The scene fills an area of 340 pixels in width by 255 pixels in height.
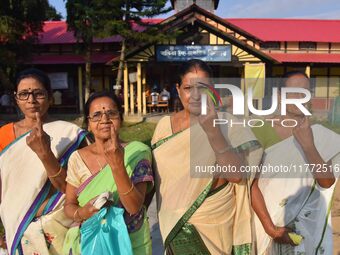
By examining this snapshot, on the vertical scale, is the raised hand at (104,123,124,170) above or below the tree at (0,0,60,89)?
below

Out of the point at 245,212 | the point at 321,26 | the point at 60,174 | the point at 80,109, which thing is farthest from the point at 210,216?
the point at 321,26

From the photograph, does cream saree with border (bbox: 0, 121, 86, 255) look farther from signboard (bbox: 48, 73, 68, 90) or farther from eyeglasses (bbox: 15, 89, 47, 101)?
signboard (bbox: 48, 73, 68, 90)

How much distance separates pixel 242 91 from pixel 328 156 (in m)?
0.53

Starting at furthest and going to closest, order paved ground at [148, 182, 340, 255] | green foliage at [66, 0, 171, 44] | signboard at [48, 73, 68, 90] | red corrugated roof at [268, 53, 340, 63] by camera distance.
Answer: signboard at [48, 73, 68, 90], red corrugated roof at [268, 53, 340, 63], green foliage at [66, 0, 171, 44], paved ground at [148, 182, 340, 255]

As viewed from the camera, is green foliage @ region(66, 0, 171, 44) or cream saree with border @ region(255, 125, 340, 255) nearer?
cream saree with border @ region(255, 125, 340, 255)

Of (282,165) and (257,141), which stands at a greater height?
(257,141)

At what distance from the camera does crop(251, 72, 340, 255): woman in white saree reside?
1.82 m

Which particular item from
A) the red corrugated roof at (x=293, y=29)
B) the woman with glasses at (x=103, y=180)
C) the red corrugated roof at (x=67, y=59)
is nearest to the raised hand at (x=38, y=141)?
the woman with glasses at (x=103, y=180)

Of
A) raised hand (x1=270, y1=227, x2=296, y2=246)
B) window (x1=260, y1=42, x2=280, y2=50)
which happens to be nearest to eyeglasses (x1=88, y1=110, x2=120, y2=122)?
raised hand (x1=270, y1=227, x2=296, y2=246)

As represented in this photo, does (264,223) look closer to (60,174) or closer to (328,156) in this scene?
(328,156)

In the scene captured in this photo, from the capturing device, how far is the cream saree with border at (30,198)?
2.01 metres

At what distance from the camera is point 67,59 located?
705 inches

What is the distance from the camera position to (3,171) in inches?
81.7

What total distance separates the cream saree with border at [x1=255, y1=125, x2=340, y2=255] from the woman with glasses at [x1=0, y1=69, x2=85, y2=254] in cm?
106
